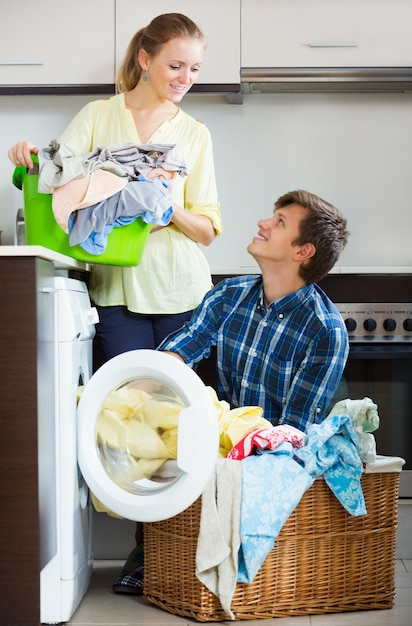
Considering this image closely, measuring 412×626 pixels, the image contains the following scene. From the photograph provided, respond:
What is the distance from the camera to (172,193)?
2.55 m

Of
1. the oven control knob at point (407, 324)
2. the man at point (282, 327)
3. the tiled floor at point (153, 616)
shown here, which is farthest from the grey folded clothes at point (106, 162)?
the tiled floor at point (153, 616)

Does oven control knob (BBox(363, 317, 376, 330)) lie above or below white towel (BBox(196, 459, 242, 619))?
above

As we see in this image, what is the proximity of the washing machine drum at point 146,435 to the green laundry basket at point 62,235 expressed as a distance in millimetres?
271

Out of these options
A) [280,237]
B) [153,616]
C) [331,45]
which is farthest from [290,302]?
[331,45]

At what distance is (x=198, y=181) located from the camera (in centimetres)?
262

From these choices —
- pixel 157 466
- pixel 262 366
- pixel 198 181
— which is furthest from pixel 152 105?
pixel 157 466

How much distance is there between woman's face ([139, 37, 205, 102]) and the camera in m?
2.47

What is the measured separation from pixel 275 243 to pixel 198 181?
30cm

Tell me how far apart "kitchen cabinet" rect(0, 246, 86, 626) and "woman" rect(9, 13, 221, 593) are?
535 mm

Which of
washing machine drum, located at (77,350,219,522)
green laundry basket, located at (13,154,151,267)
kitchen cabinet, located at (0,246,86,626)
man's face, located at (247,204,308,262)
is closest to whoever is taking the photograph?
kitchen cabinet, located at (0,246,86,626)

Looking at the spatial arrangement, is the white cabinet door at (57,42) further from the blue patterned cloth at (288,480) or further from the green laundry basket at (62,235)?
the blue patterned cloth at (288,480)

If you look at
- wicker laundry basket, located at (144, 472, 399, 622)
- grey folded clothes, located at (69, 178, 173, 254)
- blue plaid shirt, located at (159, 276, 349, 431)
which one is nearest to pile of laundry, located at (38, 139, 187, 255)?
grey folded clothes, located at (69, 178, 173, 254)

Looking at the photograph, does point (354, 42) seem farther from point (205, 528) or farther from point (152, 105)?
point (205, 528)

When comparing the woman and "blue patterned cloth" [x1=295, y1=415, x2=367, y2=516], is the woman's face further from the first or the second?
"blue patterned cloth" [x1=295, y1=415, x2=367, y2=516]
